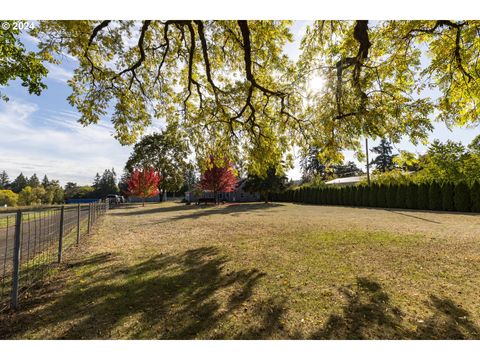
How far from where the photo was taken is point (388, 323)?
9.99ft

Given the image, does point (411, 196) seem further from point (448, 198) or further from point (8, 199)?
point (8, 199)

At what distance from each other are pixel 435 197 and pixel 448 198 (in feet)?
3.74

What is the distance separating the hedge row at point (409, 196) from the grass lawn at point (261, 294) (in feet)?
34.7

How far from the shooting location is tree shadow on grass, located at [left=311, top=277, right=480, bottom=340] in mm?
2809

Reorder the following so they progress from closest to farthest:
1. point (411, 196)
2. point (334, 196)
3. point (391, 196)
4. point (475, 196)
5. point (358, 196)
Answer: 1. point (475, 196)
2. point (411, 196)
3. point (391, 196)
4. point (358, 196)
5. point (334, 196)

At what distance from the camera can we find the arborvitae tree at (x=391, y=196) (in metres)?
25.4

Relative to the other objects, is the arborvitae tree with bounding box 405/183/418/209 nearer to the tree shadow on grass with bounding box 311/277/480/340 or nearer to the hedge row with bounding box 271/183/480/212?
the hedge row with bounding box 271/183/480/212

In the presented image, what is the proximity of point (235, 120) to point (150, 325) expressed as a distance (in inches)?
325

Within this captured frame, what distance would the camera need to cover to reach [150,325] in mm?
3012

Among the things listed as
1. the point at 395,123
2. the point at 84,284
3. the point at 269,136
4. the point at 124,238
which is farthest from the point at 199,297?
the point at 269,136

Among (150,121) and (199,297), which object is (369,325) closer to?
(199,297)

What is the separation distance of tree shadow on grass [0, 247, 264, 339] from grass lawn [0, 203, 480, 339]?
0.01 meters

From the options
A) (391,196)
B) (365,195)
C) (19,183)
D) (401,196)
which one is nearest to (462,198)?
(401,196)

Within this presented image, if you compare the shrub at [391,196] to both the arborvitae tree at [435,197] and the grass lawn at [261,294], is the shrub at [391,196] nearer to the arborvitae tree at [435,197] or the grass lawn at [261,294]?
the arborvitae tree at [435,197]
